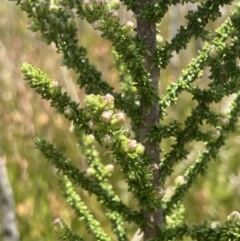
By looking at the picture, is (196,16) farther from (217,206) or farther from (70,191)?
(217,206)

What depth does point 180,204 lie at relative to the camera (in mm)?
1632

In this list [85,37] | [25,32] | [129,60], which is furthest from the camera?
[85,37]

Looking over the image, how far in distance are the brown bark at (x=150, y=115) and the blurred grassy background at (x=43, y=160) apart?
2.00 meters

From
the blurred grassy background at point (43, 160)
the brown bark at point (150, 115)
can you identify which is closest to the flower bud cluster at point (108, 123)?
→ the brown bark at point (150, 115)

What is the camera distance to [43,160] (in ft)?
13.3

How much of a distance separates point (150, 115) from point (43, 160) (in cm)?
279

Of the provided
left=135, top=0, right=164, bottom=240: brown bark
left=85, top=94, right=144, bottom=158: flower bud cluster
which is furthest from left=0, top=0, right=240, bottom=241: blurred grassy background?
left=85, top=94, right=144, bottom=158: flower bud cluster

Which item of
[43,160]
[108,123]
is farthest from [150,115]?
[43,160]

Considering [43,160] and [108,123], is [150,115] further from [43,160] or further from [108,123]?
[43,160]

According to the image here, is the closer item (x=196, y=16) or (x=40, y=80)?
(x=40, y=80)

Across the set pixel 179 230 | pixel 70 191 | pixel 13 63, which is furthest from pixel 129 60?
pixel 13 63

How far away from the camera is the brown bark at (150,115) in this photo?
1306 mm

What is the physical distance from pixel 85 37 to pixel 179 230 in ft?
18.9

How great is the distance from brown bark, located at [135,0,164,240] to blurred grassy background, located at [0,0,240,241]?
6.56ft
